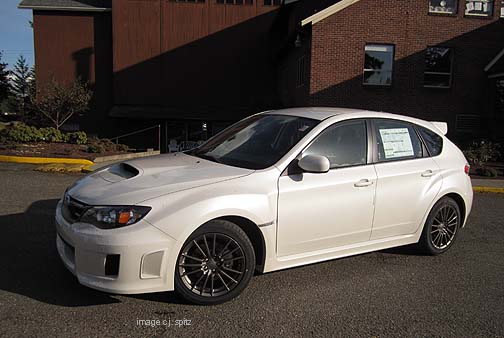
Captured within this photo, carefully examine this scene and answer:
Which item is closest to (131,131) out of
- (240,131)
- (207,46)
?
(207,46)

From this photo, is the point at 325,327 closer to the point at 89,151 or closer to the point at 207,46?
the point at 89,151

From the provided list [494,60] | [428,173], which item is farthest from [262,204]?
[494,60]

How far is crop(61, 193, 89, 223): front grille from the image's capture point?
3537mm

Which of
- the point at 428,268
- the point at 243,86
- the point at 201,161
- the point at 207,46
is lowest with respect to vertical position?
the point at 428,268

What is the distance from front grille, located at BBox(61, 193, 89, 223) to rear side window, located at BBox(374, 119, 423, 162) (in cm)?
289

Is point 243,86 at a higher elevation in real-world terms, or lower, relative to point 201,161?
higher

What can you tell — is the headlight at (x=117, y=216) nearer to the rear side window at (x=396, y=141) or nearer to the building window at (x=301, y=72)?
the rear side window at (x=396, y=141)

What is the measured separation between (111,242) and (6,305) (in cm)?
107

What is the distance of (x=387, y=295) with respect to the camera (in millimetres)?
4047

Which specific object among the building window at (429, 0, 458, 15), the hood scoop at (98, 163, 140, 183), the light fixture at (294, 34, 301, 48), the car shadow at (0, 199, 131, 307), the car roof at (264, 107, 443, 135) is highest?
the building window at (429, 0, 458, 15)

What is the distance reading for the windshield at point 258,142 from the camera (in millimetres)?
4227

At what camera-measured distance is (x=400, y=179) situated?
4.64m

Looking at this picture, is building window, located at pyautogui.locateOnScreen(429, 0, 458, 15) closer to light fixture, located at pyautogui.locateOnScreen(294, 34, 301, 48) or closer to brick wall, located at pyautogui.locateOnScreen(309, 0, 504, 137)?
brick wall, located at pyautogui.locateOnScreen(309, 0, 504, 137)

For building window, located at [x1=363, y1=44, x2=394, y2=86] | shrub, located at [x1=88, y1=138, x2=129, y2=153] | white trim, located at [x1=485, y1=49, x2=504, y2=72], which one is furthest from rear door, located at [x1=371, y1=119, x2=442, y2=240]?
white trim, located at [x1=485, y1=49, x2=504, y2=72]
